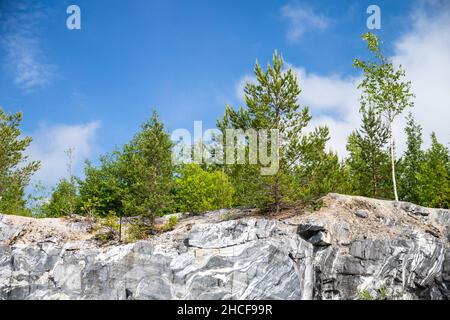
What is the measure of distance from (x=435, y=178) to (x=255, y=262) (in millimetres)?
21185

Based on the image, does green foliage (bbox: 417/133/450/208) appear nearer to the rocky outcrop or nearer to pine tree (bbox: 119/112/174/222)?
the rocky outcrop

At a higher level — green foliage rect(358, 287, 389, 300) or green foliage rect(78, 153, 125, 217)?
green foliage rect(78, 153, 125, 217)

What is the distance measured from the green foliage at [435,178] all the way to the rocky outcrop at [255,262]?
31.4 ft

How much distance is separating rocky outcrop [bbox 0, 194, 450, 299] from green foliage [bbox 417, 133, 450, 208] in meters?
9.57

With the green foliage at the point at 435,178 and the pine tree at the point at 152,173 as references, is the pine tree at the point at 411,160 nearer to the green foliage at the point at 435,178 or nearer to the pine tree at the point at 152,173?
the green foliage at the point at 435,178

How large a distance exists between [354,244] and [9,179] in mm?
20622

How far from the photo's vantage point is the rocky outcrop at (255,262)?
15.8m

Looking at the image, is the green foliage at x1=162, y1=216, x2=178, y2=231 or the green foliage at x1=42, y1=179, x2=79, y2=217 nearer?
the green foliage at x1=162, y1=216, x2=178, y2=231

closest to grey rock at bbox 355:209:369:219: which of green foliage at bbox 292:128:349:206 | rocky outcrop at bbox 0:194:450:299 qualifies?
rocky outcrop at bbox 0:194:450:299

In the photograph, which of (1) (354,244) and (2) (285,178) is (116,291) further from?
(1) (354,244)

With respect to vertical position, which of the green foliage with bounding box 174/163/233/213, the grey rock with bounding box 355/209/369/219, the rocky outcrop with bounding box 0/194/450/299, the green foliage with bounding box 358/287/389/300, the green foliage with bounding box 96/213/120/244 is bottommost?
the green foliage with bounding box 358/287/389/300

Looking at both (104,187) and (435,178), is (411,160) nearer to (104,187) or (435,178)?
(435,178)

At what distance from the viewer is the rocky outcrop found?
15773 mm
